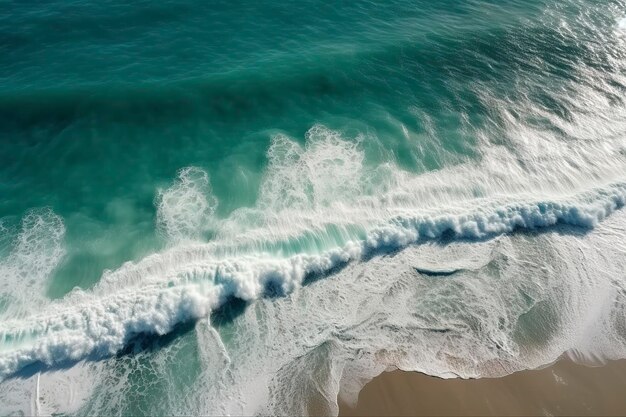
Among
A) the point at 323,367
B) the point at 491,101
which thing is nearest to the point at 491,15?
the point at 491,101

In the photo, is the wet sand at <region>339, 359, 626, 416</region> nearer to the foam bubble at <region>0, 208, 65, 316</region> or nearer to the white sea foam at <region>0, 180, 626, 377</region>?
the white sea foam at <region>0, 180, 626, 377</region>

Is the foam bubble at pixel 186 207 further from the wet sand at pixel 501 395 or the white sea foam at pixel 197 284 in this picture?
the wet sand at pixel 501 395

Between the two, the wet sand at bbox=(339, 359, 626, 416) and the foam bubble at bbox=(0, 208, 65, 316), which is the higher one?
the wet sand at bbox=(339, 359, 626, 416)

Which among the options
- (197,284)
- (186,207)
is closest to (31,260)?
(186,207)

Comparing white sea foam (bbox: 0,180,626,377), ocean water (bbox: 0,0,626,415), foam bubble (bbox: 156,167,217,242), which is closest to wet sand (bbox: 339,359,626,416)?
ocean water (bbox: 0,0,626,415)

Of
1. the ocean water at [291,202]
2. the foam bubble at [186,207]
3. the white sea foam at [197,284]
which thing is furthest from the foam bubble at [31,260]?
the foam bubble at [186,207]

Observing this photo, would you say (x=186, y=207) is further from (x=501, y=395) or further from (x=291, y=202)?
(x=501, y=395)

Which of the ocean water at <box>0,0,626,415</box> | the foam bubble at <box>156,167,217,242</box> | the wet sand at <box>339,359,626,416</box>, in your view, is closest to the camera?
the wet sand at <box>339,359,626,416</box>
